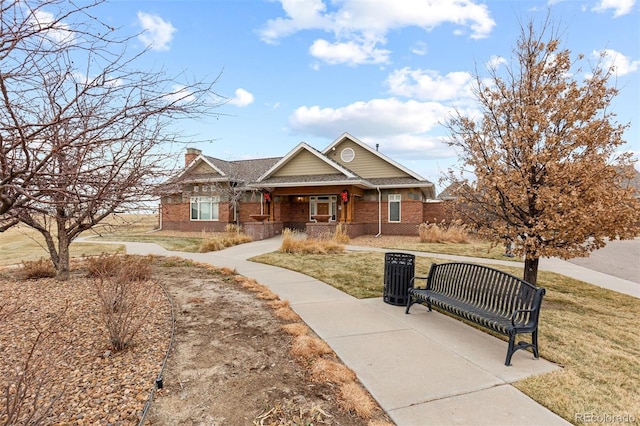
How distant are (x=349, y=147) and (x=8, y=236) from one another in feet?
87.2

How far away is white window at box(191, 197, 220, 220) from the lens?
24328mm

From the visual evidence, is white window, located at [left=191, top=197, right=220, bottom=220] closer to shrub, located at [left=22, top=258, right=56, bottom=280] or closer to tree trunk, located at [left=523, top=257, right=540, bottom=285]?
shrub, located at [left=22, top=258, right=56, bottom=280]

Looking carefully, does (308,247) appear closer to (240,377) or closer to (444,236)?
(444,236)

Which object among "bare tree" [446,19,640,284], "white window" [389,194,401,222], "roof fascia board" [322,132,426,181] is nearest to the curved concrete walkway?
"bare tree" [446,19,640,284]

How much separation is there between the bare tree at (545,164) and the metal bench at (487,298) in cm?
163

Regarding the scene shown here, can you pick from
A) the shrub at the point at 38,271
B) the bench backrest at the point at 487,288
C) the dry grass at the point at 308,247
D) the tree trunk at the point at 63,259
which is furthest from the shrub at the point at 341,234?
the shrub at the point at 38,271

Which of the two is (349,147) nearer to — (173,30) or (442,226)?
(442,226)

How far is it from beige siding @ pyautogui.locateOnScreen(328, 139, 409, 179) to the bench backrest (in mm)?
16555

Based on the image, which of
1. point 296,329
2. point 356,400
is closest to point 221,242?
point 296,329

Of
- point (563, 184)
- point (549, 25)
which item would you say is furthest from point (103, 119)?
point (549, 25)

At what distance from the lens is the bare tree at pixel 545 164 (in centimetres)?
569

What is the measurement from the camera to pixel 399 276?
6.54m

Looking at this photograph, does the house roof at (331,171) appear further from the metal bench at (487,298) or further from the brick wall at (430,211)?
the metal bench at (487,298)

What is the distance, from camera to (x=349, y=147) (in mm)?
23016
